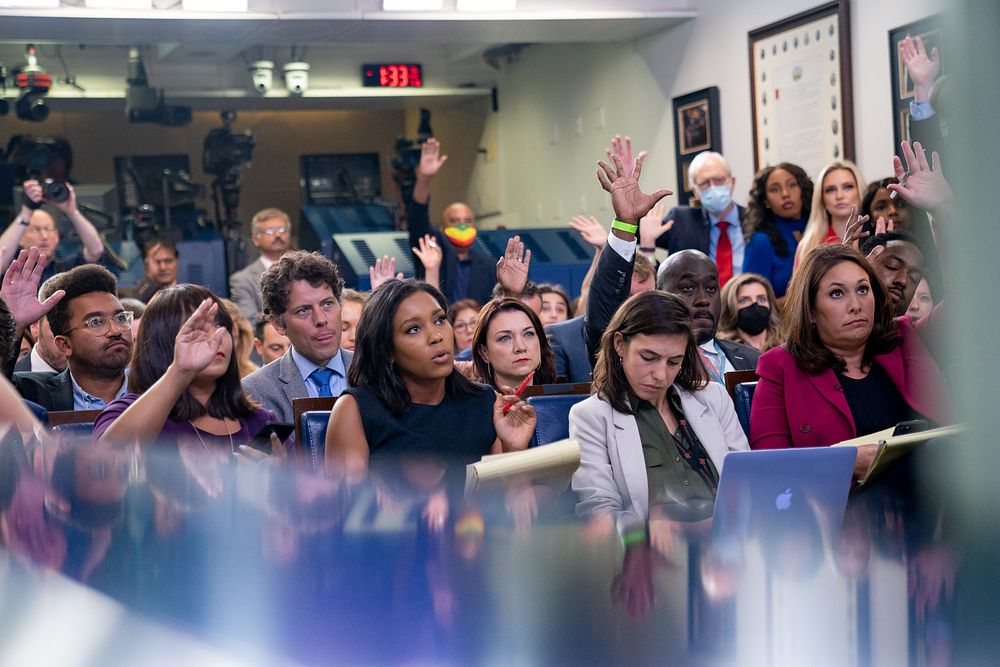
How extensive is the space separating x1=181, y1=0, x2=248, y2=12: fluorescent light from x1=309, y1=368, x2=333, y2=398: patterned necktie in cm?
394

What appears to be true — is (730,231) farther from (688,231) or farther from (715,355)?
(715,355)

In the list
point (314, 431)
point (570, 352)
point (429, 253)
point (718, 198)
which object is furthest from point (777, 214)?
point (314, 431)

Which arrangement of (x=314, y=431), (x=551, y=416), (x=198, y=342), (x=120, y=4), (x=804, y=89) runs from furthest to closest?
(x=120, y=4)
(x=804, y=89)
(x=551, y=416)
(x=314, y=431)
(x=198, y=342)

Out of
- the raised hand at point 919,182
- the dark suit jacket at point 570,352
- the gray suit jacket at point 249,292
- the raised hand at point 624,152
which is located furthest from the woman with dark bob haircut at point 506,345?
the gray suit jacket at point 249,292

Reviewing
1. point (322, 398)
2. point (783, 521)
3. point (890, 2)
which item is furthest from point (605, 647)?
point (890, 2)

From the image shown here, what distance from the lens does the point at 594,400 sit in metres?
2.53

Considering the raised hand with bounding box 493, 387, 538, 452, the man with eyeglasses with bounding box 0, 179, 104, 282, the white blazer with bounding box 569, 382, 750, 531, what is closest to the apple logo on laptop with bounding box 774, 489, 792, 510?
the white blazer with bounding box 569, 382, 750, 531

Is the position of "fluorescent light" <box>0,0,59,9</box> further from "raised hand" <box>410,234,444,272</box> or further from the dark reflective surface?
the dark reflective surface

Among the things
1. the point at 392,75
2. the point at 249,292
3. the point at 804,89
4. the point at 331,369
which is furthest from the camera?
the point at 392,75

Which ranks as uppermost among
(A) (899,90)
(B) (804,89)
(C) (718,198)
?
(B) (804,89)

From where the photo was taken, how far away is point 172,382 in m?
2.41

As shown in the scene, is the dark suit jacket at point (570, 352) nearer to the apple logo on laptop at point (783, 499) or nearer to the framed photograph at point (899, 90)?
the apple logo on laptop at point (783, 499)

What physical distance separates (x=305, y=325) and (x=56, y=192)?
8.58 feet

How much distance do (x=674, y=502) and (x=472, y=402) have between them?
1.66ft
